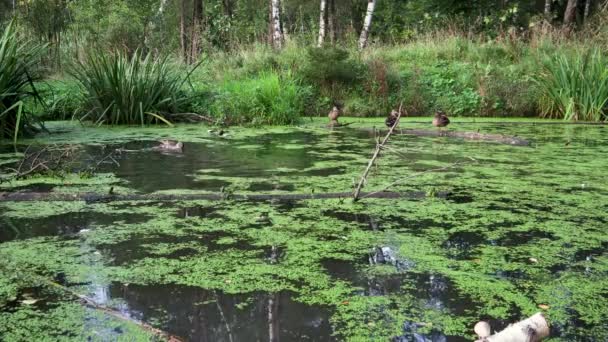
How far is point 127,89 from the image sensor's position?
7.16 metres

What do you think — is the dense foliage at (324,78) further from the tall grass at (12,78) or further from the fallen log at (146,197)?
the fallen log at (146,197)

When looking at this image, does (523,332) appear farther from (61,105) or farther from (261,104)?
(61,105)

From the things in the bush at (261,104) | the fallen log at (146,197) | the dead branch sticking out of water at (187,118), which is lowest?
the fallen log at (146,197)

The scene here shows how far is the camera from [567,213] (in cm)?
322

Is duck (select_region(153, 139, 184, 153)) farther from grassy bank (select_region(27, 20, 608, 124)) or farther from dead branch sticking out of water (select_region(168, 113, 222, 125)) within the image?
dead branch sticking out of water (select_region(168, 113, 222, 125))

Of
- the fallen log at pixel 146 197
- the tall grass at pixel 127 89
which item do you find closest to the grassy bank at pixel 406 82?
the tall grass at pixel 127 89

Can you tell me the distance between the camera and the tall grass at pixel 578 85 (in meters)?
7.92

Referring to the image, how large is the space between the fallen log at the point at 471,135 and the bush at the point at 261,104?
1.29 metres

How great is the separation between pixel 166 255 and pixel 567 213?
2169mm

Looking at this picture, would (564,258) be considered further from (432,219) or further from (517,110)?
(517,110)

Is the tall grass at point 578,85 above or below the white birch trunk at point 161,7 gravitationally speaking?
below

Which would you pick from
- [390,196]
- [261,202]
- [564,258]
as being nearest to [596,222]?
[564,258]

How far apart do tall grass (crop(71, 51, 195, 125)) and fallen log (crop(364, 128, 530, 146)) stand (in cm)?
267

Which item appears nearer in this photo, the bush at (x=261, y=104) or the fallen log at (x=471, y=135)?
the fallen log at (x=471, y=135)
